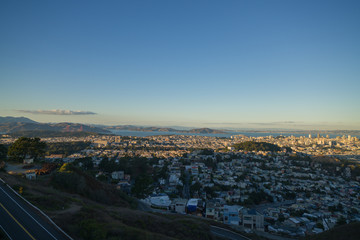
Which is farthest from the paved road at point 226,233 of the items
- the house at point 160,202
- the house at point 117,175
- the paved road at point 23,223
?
the house at point 117,175

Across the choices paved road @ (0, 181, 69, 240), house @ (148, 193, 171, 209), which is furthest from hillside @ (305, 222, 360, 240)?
paved road @ (0, 181, 69, 240)

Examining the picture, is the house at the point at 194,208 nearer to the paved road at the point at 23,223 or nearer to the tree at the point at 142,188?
the tree at the point at 142,188

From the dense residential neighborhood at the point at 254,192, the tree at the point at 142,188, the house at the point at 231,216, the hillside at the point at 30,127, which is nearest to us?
the house at the point at 231,216

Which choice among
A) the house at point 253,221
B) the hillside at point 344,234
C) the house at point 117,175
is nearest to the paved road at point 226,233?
the hillside at point 344,234

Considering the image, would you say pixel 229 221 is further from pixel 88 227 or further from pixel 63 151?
pixel 63 151

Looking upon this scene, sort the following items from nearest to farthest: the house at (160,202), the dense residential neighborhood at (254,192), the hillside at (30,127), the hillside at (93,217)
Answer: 1. the hillside at (93,217)
2. the dense residential neighborhood at (254,192)
3. the house at (160,202)
4. the hillside at (30,127)

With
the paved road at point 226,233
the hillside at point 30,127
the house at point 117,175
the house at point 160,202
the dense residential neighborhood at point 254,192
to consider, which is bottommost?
the dense residential neighborhood at point 254,192

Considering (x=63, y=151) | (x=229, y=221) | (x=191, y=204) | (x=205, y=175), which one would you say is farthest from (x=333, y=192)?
(x=63, y=151)

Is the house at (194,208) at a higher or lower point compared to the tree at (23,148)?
lower

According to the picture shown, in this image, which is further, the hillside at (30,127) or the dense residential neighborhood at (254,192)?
the hillside at (30,127)
